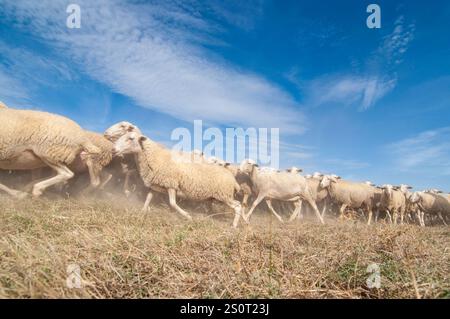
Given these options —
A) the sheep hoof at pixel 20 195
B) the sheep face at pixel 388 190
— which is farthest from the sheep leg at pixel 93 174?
the sheep face at pixel 388 190

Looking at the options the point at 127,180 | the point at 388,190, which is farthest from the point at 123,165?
the point at 388,190

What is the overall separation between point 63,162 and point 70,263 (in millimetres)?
6299

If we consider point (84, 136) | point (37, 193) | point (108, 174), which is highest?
point (84, 136)

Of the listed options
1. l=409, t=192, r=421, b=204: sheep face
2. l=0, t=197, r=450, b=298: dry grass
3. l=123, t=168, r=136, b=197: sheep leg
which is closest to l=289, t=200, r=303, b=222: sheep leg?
l=123, t=168, r=136, b=197: sheep leg

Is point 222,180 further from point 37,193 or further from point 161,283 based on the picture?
point 161,283

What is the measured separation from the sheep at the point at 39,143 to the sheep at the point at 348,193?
531 inches

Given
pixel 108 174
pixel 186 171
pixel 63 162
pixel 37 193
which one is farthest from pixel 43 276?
pixel 108 174

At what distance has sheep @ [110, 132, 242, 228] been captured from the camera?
1002 cm

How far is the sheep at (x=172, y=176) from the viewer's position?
1002cm

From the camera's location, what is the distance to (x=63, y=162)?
8680mm

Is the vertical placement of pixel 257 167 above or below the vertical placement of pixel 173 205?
above

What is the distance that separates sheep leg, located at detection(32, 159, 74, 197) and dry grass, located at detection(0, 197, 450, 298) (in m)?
3.34

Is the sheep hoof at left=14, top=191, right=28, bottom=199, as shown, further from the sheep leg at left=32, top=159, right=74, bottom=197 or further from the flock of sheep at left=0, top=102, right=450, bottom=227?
the sheep leg at left=32, top=159, right=74, bottom=197
